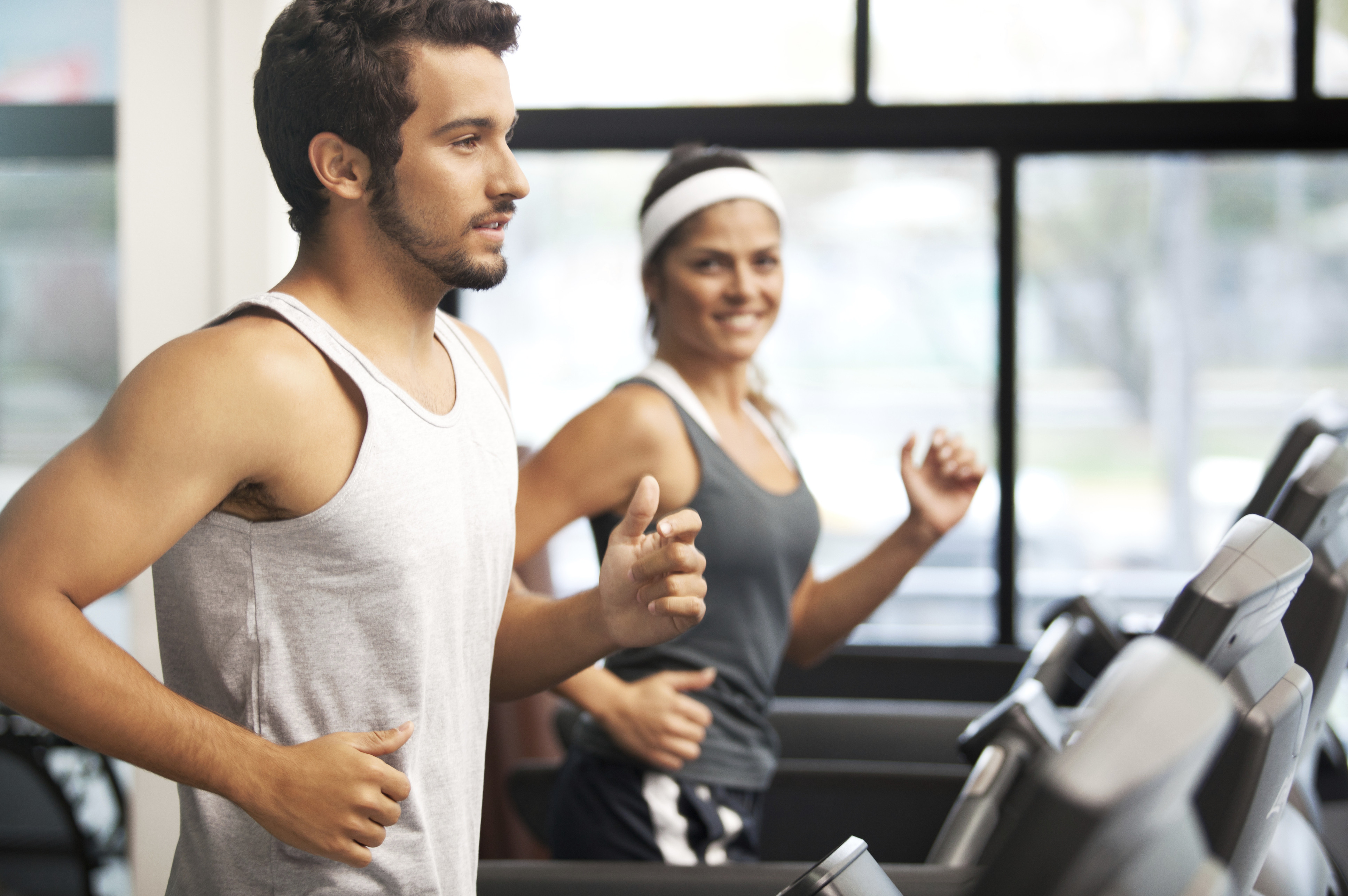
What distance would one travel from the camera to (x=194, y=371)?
0.78 m

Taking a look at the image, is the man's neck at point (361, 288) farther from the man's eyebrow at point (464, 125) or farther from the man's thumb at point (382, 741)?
the man's thumb at point (382, 741)

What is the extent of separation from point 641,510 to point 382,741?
0.31 m

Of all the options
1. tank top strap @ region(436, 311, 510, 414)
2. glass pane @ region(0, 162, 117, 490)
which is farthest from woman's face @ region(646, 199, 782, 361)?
glass pane @ region(0, 162, 117, 490)

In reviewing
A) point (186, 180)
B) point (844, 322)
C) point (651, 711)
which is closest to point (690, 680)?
point (651, 711)

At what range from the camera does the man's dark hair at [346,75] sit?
2.87 feet

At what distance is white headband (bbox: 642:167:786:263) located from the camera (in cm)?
147

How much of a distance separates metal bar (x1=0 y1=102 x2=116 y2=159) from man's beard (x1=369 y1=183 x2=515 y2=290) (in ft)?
6.17

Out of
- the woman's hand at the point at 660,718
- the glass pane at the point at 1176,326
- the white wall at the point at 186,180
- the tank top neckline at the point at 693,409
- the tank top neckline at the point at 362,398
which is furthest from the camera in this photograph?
the glass pane at the point at 1176,326

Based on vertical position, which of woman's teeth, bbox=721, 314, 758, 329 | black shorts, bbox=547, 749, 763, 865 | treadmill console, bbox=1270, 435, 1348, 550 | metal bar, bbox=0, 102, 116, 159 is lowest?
black shorts, bbox=547, 749, 763, 865

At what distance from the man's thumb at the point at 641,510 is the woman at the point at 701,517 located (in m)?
0.34

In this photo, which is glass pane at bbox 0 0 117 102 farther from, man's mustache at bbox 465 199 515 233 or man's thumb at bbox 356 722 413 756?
man's thumb at bbox 356 722 413 756

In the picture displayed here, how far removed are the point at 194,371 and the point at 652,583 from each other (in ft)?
1.40

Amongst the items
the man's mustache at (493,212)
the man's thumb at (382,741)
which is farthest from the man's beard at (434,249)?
the man's thumb at (382,741)

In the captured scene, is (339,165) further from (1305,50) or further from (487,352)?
(1305,50)
